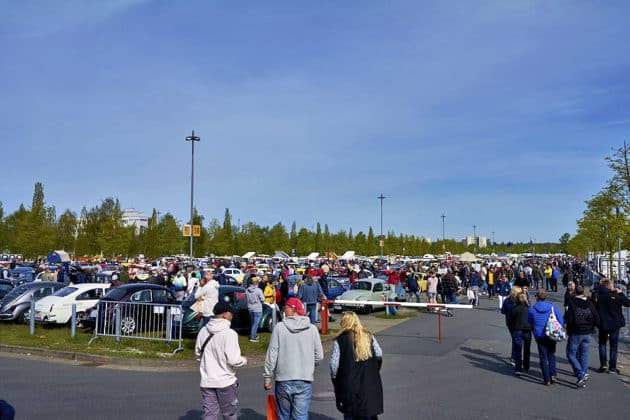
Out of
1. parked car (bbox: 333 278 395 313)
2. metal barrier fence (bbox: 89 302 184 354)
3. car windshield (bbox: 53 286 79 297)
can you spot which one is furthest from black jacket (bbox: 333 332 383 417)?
parked car (bbox: 333 278 395 313)

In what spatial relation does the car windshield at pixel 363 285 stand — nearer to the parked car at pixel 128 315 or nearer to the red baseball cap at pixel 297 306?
the parked car at pixel 128 315

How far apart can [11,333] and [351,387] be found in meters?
13.1

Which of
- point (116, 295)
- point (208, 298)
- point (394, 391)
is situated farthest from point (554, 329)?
point (116, 295)

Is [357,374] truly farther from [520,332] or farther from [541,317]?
[520,332]

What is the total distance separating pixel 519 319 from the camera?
10586 mm

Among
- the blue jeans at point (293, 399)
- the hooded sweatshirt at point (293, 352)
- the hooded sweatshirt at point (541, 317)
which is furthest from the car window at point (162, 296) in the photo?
the blue jeans at point (293, 399)

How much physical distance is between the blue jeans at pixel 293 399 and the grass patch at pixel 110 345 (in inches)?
257

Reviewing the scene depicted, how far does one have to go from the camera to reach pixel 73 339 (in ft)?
45.7

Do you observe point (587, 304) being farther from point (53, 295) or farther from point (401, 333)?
point (53, 295)

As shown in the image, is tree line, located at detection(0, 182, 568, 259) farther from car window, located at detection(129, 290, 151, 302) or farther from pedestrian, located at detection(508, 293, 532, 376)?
pedestrian, located at detection(508, 293, 532, 376)

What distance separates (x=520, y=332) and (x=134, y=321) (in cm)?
888

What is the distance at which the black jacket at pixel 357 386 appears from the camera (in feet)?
17.7

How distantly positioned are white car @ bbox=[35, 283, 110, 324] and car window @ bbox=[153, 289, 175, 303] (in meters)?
2.42

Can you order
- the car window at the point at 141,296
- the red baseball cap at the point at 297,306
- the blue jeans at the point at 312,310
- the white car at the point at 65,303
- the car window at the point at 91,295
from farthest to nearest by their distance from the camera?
the car window at the point at 91,295
the blue jeans at the point at 312,310
the white car at the point at 65,303
the car window at the point at 141,296
the red baseball cap at the point at 297,306
